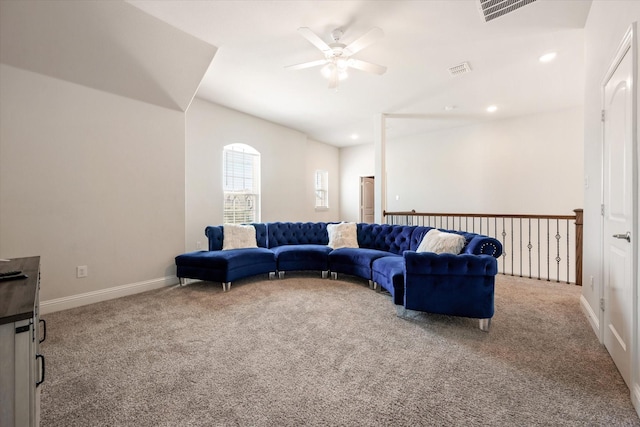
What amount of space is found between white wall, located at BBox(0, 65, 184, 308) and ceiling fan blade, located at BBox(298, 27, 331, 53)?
2450mm

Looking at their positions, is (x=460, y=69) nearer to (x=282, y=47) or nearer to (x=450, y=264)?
(x=282, y=47)

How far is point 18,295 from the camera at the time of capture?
110 cm

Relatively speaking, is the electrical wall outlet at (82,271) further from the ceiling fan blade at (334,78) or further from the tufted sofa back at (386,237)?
the tufted sofa back at (386,237)

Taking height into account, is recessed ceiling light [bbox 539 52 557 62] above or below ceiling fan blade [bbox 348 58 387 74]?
above

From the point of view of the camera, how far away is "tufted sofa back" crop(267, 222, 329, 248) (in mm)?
5215

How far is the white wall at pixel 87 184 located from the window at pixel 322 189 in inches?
179

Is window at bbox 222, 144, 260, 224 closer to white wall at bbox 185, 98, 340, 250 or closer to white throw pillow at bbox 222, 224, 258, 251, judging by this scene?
white wall at bbox 185, 98, 340, 250

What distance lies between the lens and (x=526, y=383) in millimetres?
1801

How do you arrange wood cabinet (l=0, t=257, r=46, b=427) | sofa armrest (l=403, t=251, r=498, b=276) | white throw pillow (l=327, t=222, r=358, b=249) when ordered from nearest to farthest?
wood cabinet (l=0, t=257, r=46, b=427) < sofa armrest (l=403, t=251, r=498, b=276) < white throw pillow (l=327, t=222, r=358, b=249)

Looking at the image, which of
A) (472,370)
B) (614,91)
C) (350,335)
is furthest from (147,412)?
(614,91)

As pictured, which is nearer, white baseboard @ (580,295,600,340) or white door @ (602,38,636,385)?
white door @ (602,38,636,385)

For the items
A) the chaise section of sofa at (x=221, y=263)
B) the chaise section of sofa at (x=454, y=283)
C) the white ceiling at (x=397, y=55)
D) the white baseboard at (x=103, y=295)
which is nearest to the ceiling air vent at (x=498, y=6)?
the white ceiling at (x=397, y=55)

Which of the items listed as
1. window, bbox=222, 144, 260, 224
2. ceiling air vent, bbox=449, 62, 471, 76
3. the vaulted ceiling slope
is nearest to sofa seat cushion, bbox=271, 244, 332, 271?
window, bbox=222, 144, 260, 224

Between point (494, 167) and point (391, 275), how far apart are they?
15.5 ft
